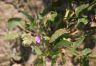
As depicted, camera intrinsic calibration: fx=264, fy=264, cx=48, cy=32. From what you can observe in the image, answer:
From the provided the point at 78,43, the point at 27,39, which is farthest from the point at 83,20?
the point at 27,39

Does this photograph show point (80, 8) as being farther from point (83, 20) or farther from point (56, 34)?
point (56, 34)

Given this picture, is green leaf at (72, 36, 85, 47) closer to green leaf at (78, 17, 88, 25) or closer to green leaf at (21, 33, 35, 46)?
green leaf at (78, 17, 88, 25)

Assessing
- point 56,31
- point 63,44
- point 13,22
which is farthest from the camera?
point 13,22

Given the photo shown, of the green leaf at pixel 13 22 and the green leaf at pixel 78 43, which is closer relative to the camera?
the green leaf at pixel 78 43

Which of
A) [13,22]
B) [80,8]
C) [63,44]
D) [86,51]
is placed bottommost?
[86,51]

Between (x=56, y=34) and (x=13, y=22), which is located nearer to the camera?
(x=56, y=34)

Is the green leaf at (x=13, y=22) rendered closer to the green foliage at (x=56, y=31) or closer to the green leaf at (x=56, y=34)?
the green foliage at (x=56, y=31)

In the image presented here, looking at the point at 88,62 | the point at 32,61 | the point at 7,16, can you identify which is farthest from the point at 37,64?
the point at 7,16

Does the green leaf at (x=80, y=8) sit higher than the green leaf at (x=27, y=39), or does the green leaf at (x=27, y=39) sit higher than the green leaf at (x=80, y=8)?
the green leaf at (x=80, y=8)

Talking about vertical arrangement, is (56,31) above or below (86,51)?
above

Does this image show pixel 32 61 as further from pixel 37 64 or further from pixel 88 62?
pixel 88 62

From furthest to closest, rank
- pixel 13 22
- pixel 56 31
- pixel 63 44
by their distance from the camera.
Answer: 1. pixel 13 22
2. pixel 56 31
3. pixel 63 44

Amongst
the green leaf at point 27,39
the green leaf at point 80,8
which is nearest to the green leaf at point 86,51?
the green leaf at point 80,8
